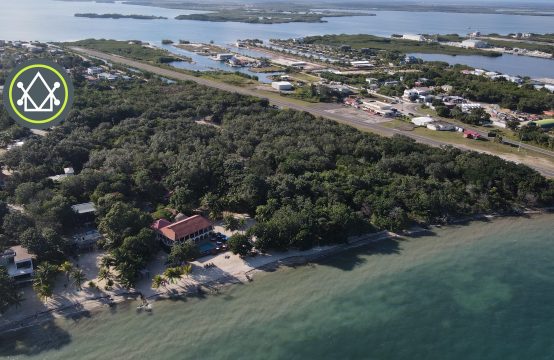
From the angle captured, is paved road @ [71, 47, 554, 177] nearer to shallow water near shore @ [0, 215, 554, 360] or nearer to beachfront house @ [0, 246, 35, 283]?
shallow water near shore @ [0, 215, 554, 360]

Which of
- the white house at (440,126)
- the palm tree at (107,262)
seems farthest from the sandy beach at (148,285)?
the white house at (440,126)

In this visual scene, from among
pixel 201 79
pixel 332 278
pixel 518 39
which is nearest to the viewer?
pixel 332 278

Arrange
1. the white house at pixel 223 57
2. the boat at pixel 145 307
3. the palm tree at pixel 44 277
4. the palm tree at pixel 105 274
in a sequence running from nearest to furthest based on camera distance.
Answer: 1. the palm tree at pixel 44 277
2. the boat at pixel 145 307
3. the palm tree at pixel 105 274
4. the white house at pixel 223 57

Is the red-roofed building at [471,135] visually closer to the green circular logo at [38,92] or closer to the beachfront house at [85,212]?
the beachfront house at [85,212]

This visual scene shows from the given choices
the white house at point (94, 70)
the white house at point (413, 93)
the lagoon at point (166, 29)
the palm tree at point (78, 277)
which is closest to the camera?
the palm tree at point (78, 277)

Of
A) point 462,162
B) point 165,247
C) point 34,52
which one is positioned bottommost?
point 165,247

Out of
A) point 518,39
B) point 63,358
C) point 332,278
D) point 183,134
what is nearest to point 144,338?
point 63,358

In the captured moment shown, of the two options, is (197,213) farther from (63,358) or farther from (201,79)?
(201,79)
